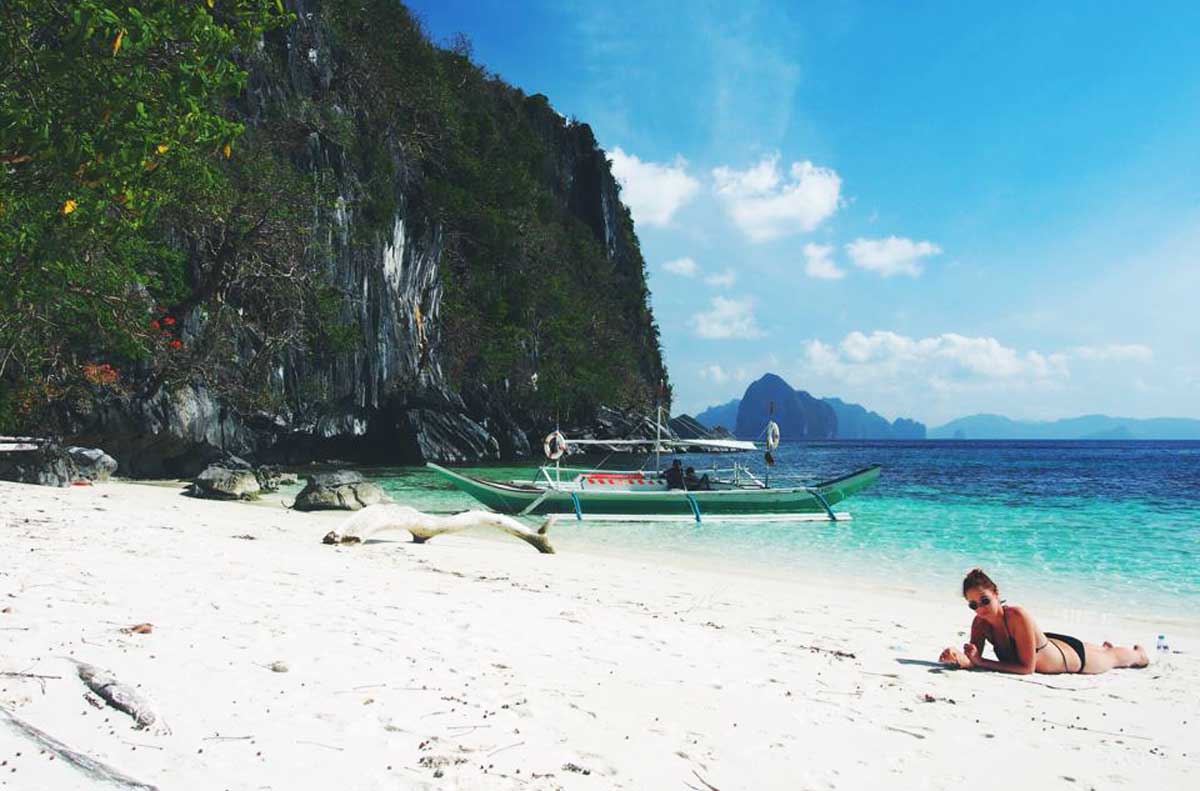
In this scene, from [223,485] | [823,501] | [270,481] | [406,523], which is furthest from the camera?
[270,481]

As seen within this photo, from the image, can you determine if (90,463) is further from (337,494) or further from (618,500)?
(618,500)

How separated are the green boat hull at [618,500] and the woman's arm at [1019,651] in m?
11.9

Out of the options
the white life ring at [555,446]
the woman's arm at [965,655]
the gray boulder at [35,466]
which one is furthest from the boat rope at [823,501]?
the gray boulder at [35,466]

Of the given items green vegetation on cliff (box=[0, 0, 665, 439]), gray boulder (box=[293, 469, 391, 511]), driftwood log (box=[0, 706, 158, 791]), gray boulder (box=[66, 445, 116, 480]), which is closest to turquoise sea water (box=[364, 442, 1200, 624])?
gray boulder (box=[293, 469, 391, 511])

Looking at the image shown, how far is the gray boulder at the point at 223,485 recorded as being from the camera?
1670cm

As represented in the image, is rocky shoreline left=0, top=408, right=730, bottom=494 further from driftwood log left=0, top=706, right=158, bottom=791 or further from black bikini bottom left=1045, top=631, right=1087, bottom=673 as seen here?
black bikini bottom left=1045, top=631, right=1087, bottom=673

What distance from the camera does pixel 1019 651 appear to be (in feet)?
18.3

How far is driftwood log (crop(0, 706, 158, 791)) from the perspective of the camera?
250 cm

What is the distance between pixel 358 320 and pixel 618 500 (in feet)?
68.5

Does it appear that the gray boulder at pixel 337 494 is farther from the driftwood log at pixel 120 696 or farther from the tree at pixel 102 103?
the driftwood log at pixel 120 696

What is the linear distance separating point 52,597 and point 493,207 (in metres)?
47.1

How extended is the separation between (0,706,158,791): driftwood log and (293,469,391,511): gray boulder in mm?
13361

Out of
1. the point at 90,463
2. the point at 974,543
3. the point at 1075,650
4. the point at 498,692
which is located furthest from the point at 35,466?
the point at 974,543

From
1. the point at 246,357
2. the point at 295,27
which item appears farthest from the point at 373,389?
the point at 295,27
